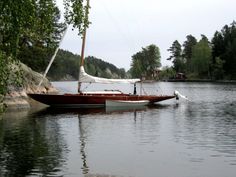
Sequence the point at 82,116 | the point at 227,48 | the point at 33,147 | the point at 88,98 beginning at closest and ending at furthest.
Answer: the point at 33,147 < the point at 82,116 < the point at 88,98 < the point at 227,48

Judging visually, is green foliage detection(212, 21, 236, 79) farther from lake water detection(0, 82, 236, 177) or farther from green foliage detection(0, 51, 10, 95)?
green foliage detection(0, 51, 10, 95)

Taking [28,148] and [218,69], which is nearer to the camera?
[28,148]

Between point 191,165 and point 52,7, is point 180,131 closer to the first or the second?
point 191,165

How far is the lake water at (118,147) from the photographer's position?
19.8m

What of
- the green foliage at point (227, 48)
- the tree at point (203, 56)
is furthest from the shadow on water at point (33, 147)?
the tree at point (203, 56)

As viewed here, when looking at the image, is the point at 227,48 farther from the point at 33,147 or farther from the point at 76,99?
the point at 33,147

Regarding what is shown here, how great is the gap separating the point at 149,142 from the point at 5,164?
10.2 metres

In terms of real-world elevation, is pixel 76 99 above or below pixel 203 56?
below

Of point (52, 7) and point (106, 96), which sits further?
point (106, 96)

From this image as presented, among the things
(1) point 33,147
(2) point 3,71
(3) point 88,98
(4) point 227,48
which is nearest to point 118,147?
(1) point 33,147

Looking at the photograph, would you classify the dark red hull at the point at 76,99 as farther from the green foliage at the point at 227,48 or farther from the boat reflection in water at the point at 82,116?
the green foliage at the point at 227,48

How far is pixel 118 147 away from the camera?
25828mm

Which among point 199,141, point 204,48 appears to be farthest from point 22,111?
point 204,48

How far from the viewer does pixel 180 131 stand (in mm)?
32969
